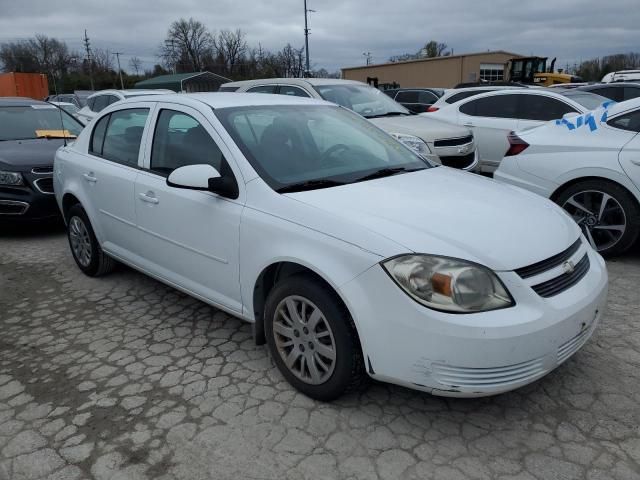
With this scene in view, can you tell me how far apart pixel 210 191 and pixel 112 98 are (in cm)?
1009

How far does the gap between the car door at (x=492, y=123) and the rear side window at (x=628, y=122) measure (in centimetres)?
301

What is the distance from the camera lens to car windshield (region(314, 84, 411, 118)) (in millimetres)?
7894

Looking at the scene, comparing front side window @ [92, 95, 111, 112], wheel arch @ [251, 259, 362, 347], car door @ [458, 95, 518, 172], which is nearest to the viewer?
wheel arch @ [251, 259, 362, 347]

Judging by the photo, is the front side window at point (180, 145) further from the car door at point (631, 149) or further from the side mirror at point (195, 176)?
the car door at point (631, 149)

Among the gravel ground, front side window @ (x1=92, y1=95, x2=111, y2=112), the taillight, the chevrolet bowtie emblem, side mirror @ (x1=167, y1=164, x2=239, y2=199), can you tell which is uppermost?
front side window @ (x1=92, y1=95, x2=111, y2=112)

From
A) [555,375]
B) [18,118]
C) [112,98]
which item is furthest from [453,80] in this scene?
[555,375]

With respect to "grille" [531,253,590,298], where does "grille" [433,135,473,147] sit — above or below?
above

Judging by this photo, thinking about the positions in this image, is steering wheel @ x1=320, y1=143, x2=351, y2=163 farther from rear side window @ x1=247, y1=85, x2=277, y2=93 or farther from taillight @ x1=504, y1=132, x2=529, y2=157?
rear side window @ x1=247, y1=85, x2=277, y2=93

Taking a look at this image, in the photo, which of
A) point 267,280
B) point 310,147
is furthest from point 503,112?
point 267,280

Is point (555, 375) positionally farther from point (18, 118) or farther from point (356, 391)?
point (18, 118)

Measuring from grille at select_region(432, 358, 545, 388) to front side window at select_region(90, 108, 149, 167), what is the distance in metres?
2.75

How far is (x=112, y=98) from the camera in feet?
39.0

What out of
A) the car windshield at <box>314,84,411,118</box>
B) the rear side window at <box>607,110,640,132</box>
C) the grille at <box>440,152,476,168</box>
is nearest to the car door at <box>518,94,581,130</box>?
the grille at <box>440,152,476,168</box>

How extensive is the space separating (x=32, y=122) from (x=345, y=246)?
6693 mm
